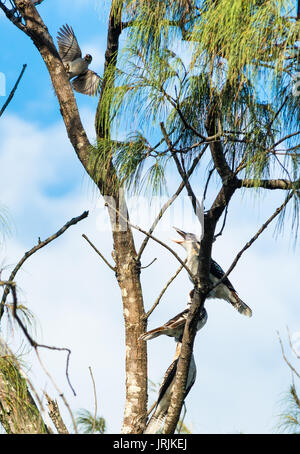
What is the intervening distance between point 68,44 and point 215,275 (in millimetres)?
2609

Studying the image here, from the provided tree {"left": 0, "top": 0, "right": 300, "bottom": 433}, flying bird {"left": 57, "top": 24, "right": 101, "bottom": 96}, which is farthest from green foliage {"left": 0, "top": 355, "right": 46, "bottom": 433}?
flying bird {"left": 57, "top": 24, "right": 101, "bottom": 96}

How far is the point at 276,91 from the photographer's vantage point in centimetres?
209

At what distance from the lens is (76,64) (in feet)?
16.0

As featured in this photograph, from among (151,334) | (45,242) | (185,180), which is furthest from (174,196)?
(151,334)

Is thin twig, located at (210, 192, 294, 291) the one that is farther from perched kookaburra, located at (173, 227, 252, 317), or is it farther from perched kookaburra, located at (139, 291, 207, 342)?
perched kookaburra, located at (173, 227, 252, 317)

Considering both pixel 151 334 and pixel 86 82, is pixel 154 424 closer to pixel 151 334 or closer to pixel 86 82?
pixel 151 334

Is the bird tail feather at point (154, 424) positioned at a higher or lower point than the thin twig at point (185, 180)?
lower

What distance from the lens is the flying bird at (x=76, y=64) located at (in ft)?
16.1

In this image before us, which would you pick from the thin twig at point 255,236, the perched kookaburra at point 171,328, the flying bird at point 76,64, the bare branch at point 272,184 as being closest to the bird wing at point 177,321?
the perched kookaburra at point 171,328

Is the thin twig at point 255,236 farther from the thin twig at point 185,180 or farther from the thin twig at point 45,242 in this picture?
the thin twig at point 45,242

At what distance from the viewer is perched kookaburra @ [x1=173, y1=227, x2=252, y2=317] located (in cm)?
307
